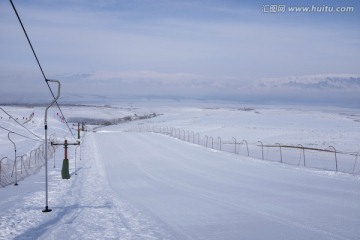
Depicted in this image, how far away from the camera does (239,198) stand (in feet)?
40.7

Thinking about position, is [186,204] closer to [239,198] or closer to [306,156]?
[239,198]

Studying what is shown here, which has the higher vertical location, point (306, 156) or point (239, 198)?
point (239, 198)

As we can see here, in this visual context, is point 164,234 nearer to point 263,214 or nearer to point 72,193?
point 263,214

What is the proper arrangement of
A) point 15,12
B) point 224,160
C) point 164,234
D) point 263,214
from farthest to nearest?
point 224,160 < point 263,214 < point 164,234 < point 15,12

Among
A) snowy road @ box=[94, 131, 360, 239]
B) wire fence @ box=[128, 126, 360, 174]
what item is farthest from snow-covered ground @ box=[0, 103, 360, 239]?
wire fence @ box=[128, 126, 360, 174]

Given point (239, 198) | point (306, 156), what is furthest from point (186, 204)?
point (306, 156)

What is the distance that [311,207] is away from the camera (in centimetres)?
1098

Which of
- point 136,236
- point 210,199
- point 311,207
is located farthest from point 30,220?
point 311,207

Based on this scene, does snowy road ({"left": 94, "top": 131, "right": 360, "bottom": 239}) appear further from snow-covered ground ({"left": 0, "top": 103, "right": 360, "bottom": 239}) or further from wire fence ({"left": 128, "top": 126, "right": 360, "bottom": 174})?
wire fence ({"left": 128, "top": 126, "right": 360, "bottom": 174})

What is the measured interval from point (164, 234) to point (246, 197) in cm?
487

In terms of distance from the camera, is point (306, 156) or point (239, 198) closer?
point (239, 198)

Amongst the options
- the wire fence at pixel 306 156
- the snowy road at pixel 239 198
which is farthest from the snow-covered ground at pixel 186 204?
the wire fence at pixel 306 156

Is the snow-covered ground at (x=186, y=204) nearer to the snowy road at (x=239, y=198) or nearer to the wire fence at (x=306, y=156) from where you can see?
the snowy road at (x=239, y=198)

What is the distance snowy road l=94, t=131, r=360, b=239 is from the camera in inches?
345
